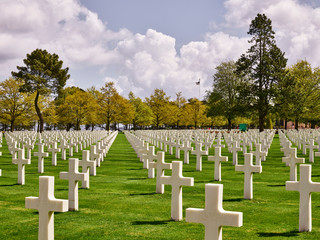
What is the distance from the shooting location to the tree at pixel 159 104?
77.6 metres

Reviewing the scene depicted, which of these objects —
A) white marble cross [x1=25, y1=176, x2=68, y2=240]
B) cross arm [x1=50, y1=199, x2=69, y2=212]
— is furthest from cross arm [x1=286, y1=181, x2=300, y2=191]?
white marble cross [x1=25, y1=176, x2=68, y2=240]

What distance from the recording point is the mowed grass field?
18.1 feet

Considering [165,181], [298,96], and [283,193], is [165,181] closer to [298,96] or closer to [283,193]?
[283,193]

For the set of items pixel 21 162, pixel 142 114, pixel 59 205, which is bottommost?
pixel 21 162

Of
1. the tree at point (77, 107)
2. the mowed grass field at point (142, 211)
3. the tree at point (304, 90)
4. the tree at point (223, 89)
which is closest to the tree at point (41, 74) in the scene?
the tree at point (77, 107)

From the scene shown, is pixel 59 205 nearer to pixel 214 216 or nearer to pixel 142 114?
pixel 214 216

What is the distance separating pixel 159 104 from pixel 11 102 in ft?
102

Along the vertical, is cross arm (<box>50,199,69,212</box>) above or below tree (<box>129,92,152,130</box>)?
below

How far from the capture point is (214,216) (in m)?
3.77

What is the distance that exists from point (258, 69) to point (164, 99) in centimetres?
3511

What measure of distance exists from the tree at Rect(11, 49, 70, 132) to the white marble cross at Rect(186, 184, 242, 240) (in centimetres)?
4999

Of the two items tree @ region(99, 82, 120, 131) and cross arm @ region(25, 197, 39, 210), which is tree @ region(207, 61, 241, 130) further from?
cross arm @ region(25, 197, 39, 210)

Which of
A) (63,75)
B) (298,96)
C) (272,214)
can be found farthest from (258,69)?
(272,214)

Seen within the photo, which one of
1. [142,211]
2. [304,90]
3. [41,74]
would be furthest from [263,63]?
[142,211]
